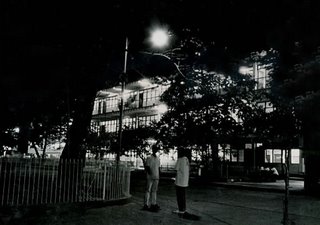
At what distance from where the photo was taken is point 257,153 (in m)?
38.3

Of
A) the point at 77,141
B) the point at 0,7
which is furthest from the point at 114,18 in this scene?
the point at 77,141

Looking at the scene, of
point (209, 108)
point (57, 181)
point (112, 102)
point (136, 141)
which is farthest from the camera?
point (112, 102)

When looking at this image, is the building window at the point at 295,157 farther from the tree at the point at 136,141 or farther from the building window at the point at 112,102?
the building window at the point at 112,102

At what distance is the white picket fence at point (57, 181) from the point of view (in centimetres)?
1020

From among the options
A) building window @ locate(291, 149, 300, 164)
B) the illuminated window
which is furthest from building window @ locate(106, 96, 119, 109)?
building window @ locate(291, 149, 300, 164)

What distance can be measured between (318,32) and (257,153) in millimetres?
23701

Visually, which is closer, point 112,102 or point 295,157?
point 295,157

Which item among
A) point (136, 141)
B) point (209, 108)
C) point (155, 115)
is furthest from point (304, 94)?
point (155, 115)

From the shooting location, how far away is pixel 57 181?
10961 millimetres

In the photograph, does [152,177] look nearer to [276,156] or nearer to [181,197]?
[181,197]

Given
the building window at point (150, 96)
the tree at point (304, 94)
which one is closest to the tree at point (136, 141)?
the tree at point (304, 94)

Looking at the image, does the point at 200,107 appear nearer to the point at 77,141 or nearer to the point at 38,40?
the point at 77,141

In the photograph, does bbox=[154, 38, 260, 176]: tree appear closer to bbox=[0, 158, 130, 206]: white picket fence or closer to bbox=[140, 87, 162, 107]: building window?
bbox=[0, 158, 130, 206]: white picket fence

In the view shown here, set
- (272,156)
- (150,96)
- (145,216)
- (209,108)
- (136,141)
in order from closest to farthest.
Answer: (145,216)
(209,108)
(136,141)
(272,156)
(150,96)
